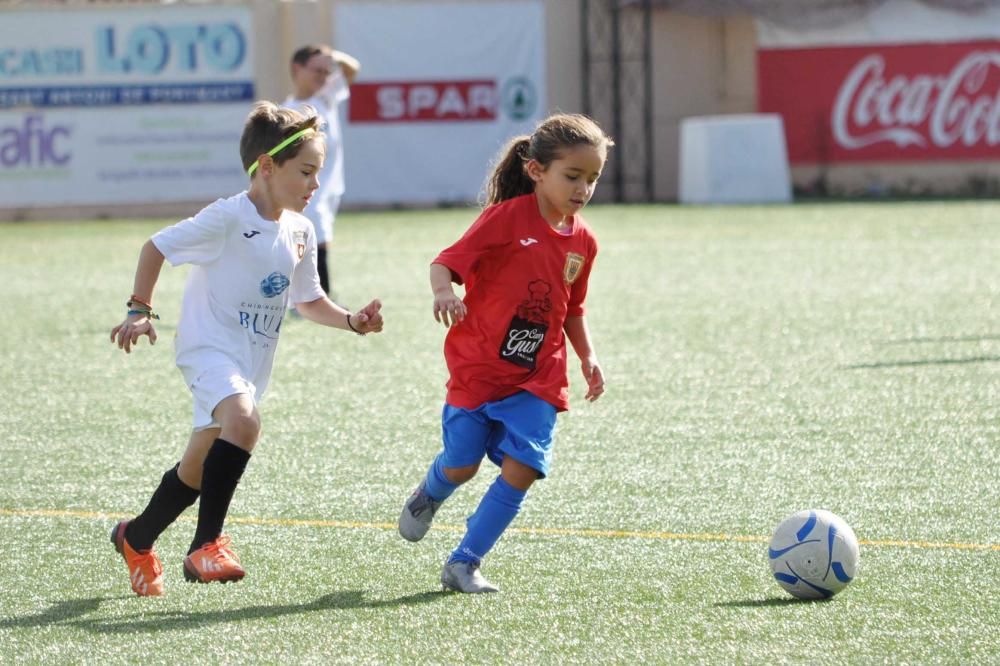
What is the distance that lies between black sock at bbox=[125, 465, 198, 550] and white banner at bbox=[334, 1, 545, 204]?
17.6 m

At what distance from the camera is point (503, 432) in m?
4.39

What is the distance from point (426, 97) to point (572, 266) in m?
17.7

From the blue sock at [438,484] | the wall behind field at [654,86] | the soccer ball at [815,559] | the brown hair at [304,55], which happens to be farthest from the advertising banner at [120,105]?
the soccer ball at [815,559]

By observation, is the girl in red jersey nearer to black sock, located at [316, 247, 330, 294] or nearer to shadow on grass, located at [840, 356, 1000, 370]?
shadow on grass, located at [840, 356, 1000, 370]

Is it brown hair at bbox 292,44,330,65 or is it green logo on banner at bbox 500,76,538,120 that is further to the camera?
green logo on banner at bbox 500,76,538,120

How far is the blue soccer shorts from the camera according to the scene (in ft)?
13.9

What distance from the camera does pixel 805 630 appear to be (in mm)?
3832

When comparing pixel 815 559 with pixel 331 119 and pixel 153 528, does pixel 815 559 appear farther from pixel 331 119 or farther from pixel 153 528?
pixel 331 119

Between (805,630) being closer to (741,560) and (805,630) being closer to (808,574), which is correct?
(808,574)

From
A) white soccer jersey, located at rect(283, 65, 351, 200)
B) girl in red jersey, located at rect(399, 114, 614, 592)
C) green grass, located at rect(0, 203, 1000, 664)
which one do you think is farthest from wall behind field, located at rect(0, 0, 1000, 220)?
girl in red jersey, located at rect(399, 114, 614, 592)

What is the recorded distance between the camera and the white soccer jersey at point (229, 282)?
4250 millimetres

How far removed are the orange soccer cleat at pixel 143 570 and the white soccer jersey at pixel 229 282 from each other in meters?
0.49

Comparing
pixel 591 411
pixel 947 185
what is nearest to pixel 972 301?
pixel 591 411

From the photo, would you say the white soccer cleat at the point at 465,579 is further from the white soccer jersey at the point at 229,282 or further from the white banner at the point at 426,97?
the white banner at the point at 426,97
